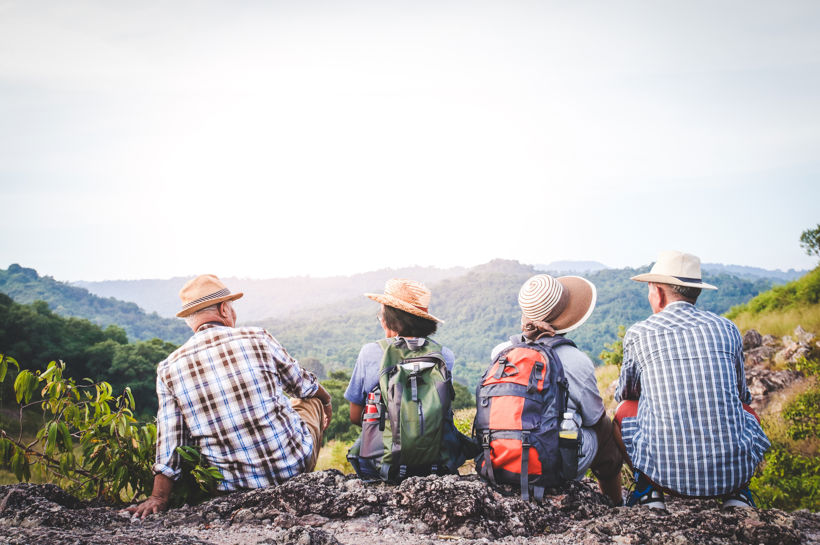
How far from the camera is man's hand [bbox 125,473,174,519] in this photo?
327 centimetres

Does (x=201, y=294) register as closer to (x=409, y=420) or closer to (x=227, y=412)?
(x=227, y=412)

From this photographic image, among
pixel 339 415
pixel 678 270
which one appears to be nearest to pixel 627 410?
pixel 678 270

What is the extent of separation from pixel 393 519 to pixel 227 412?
3.81 ft

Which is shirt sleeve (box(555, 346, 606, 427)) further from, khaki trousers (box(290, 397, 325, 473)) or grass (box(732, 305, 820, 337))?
grass (box(732, 305, 820, 337))

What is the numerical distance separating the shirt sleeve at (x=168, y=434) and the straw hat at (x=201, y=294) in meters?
0.49

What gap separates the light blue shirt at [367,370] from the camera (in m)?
3.61

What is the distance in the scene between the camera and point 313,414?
4.01m

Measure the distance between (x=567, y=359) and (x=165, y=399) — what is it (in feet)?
8.03

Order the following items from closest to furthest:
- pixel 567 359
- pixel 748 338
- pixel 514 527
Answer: pixel 514 527, pixel 567 359, pixel 748 338

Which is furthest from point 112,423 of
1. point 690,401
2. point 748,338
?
point 748,338

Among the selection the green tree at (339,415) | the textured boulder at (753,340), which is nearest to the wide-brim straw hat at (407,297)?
the textured boulder at (753,340)

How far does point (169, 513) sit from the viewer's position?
3.24 meters

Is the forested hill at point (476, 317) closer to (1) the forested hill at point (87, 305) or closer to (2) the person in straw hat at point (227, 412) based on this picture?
(1) the forested hill at point (87, 305)

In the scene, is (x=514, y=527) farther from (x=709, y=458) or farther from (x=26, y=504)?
(x=26, y=504)
